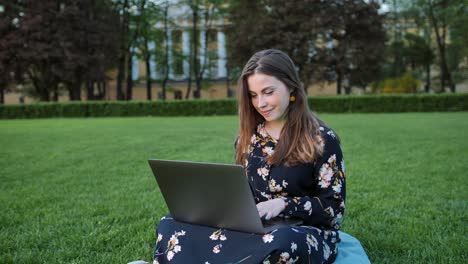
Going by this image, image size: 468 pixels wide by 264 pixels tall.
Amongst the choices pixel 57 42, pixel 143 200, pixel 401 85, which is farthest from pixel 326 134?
pixel 401 85

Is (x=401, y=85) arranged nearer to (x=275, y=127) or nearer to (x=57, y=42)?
(x=57, y=42)

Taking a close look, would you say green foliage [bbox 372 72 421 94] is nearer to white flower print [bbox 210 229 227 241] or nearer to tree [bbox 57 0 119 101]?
tree [bbox 57 0 119 101]

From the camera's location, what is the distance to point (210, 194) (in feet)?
6.32

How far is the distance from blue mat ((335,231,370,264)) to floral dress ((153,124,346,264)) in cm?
10

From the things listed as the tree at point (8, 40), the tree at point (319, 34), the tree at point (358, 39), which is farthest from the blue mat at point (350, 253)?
the tree at point (8, 40)

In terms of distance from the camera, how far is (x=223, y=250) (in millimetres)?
2006

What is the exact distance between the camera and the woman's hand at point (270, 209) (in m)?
2.07

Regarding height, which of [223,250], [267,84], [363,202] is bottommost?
[363,202]

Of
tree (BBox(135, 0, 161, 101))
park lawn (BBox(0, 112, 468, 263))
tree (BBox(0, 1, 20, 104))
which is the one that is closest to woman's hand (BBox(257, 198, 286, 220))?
park lawn (BBox(0, 112, 468, 263))

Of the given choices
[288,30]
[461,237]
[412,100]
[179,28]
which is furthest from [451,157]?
[179,28]

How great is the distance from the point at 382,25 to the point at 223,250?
29.4 meters

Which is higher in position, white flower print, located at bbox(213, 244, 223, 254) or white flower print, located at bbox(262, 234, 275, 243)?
white flower print, located at bbox(262, 234, 275, 243)

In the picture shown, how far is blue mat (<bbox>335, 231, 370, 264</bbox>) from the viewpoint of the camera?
2.34m

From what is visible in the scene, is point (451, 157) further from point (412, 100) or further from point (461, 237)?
point (412, 100)
